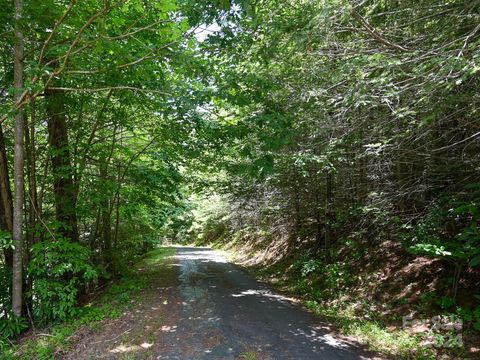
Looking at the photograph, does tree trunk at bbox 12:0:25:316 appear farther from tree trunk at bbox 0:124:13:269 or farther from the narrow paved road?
the narrow paved road

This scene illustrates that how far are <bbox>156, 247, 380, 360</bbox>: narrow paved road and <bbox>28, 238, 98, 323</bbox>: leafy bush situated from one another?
7.38 ft

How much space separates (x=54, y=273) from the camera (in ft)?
21.1

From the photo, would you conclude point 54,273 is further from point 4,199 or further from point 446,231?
point 446,231

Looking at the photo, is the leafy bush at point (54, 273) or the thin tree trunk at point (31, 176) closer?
the leafy bush at point (54, 273)

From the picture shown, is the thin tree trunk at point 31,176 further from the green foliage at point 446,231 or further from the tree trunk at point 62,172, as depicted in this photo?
the green foliage at point 446,231

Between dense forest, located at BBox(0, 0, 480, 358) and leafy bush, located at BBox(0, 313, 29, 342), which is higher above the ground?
dense forest, located at BBox(0, 0, 480, 358)

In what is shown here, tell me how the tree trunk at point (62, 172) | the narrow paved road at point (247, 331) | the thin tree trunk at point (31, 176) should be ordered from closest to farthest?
the narrow paved road at point (247, 331) < the thin tree trunk at point (31, 176) < the tree trunk at point (62, 172)

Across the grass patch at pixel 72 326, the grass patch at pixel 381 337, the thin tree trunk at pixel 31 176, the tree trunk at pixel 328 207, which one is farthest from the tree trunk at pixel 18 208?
the tree trunk at pixel 328 207

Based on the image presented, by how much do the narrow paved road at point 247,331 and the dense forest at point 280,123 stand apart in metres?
1.18

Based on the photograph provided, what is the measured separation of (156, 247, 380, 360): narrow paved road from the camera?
514 centimetres

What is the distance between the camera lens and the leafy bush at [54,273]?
6251 millimetres

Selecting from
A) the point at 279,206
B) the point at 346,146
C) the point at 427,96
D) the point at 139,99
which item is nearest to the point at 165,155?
the point at 139,99

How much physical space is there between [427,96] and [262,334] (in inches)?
188

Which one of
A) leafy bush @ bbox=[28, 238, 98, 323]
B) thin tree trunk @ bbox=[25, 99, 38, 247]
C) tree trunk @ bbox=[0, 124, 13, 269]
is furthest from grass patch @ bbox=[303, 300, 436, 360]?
tree trunk @ bbox=[0, 124, 13, 269]
